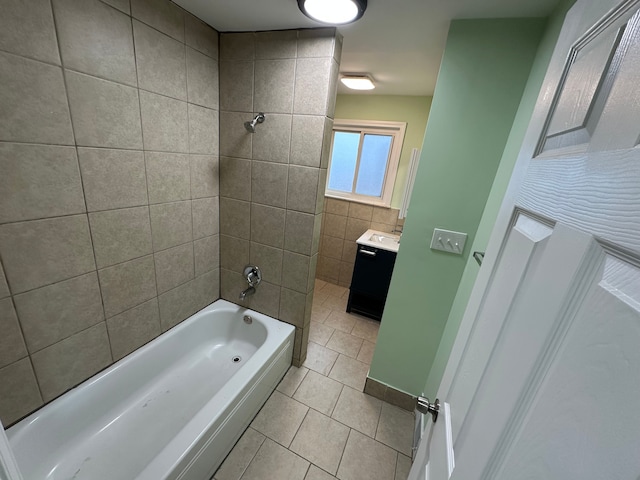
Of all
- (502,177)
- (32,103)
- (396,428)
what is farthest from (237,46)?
(396,428)

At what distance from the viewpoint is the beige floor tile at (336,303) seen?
→ 2736 millimetres

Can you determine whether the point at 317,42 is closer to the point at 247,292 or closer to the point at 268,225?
the point at 268,225

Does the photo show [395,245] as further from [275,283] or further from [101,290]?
[101,290]

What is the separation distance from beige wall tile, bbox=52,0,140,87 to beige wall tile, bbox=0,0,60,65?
0.09 feet

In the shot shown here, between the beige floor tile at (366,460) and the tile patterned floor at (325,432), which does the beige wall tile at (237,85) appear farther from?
the beige floor tile at (366,460)

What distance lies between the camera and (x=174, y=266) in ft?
5.17

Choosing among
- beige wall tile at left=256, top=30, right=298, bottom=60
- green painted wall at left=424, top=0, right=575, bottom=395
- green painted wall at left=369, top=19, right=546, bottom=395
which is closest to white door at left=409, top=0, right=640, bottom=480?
green painted wall at left=424, top=0, right=575, bottom=395

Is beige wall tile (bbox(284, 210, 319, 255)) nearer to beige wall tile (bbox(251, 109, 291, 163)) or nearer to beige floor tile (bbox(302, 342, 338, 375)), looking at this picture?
beige wall tile (bbox(251, 109, 291, 163))

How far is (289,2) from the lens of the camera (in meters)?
1.11

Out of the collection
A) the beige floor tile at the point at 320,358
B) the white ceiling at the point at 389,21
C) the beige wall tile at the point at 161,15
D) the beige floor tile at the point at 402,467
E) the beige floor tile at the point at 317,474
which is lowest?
the beige floor tile at the point at 402,467

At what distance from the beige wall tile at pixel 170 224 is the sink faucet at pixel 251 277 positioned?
454mm

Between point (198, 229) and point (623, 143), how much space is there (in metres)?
1.85

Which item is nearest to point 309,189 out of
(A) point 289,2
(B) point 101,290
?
(A) point 289,2

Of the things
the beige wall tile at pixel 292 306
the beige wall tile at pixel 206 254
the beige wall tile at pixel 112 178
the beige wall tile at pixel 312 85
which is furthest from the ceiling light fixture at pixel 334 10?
the beige wall tile at pixel 292 306
